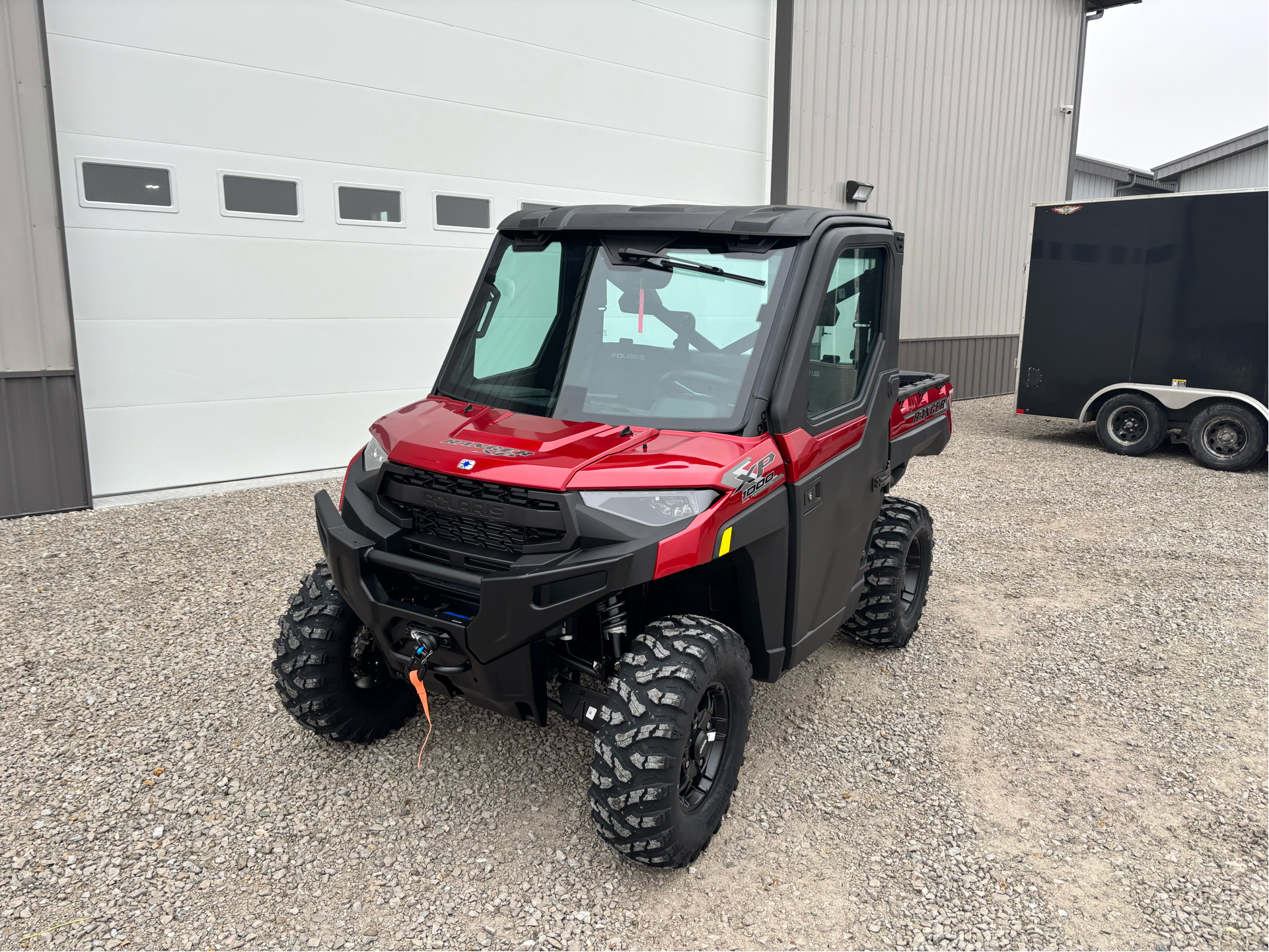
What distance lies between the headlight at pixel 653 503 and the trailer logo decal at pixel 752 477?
84mm

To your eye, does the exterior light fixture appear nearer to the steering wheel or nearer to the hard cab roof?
the hard cab roof

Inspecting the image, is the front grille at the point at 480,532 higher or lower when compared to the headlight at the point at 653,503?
lower

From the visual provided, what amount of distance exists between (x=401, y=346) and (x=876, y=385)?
17.4 feet

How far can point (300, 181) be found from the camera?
7008mm

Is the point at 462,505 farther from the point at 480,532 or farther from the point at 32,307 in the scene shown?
the point at 32,307

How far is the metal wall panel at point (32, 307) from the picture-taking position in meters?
5.71

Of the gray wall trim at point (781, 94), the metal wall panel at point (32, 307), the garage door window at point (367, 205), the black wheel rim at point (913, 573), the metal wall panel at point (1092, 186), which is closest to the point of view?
the black wheel rim at point (913, 573)

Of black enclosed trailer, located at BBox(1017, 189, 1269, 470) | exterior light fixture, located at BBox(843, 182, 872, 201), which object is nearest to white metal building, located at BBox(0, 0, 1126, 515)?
exterior light fixture, located at BBox(843, 182, 872, 201)

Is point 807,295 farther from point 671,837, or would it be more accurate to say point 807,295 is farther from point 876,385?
point 671,837

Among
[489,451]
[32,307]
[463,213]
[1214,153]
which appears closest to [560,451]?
[489,451]

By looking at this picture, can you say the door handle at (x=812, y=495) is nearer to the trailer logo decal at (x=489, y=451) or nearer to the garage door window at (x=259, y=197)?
the trailer logo decal at (x=489, y=451)

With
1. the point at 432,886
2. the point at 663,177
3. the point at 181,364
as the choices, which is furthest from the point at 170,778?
the point at 663,177

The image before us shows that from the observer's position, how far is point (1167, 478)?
8.54 m

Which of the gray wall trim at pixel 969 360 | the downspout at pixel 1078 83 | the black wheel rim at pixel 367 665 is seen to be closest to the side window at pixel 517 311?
the black wheel rim at pixel 367 665
